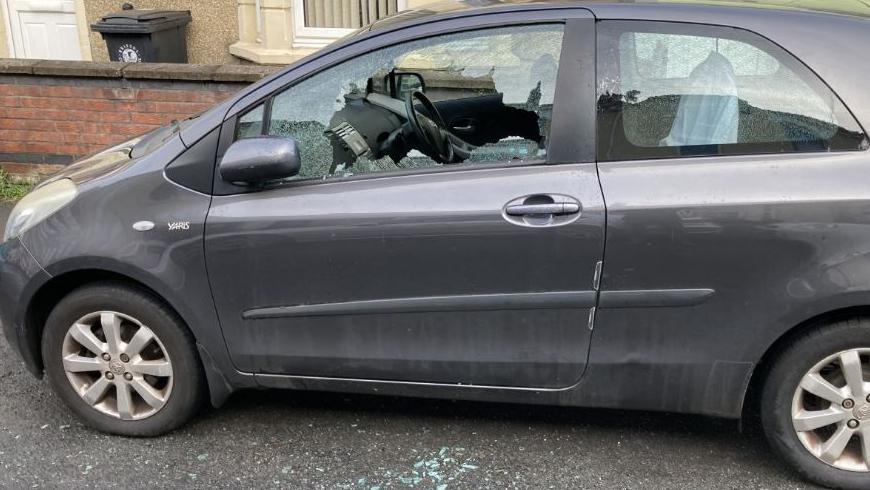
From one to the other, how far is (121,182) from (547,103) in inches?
61.7

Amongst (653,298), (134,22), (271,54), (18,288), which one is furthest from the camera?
(271,54)

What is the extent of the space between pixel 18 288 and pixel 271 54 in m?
4.81

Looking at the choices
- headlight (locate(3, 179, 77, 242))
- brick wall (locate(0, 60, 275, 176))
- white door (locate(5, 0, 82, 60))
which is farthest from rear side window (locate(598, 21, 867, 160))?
white door (locate(5, 0, 82, 60))

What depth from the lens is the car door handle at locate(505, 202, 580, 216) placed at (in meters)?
2.68

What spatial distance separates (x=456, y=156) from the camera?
121 inches

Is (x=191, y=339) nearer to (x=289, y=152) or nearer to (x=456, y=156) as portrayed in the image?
(x=289, y=152)

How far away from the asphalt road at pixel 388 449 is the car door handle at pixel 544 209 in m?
0.98

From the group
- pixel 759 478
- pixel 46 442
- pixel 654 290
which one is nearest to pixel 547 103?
pixel 654 290

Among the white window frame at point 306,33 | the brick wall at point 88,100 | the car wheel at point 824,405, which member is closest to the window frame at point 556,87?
→ the car wheel at point 824,405

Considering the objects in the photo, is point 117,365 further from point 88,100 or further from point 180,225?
point 88,100

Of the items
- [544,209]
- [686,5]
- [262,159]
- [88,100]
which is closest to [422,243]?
[544,209]

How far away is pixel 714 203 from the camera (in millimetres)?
2617

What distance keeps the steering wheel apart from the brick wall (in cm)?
264

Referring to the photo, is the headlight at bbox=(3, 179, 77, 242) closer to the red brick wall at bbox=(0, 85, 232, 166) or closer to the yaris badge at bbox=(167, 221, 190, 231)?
the yaris badge at bbox=(167, 221, 190, 231)
